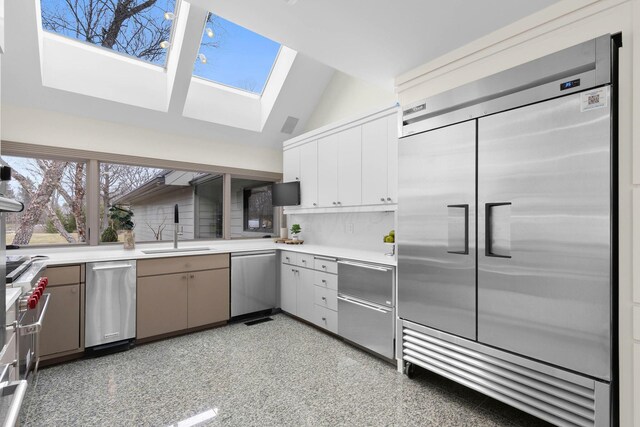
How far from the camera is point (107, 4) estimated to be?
3123 mm

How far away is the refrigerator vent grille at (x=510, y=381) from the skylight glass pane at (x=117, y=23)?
3843mm

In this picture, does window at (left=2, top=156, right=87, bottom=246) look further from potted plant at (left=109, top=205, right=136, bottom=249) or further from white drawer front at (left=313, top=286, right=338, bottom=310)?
white drawer front at (left=313, top=286, right=338, bottom=310)

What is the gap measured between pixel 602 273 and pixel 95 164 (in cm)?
449

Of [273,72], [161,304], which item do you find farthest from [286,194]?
[161,304]

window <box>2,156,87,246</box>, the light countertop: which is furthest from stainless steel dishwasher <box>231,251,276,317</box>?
window <box>2,156,87,246</box>

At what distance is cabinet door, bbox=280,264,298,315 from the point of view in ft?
12.9

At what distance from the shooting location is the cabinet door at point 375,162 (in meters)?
3.21

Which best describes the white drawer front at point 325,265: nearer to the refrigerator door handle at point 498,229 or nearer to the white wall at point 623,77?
the refrigerator door handle at point 498,229

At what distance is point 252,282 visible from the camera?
157 inches

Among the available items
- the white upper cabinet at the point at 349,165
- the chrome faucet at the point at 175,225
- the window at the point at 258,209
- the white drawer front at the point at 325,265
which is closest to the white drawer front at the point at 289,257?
the white drawer front at the point at 325,265

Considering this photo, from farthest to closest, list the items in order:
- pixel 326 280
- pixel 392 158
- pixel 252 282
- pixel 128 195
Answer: pixel 252 282 < pixel 128 195 < pixel 326 280 < pixel 392 158

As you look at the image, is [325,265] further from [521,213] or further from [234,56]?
[234,56]

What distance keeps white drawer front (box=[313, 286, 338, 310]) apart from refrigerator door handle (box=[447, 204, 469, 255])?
4.79 ft

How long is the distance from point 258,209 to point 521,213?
3878mm
